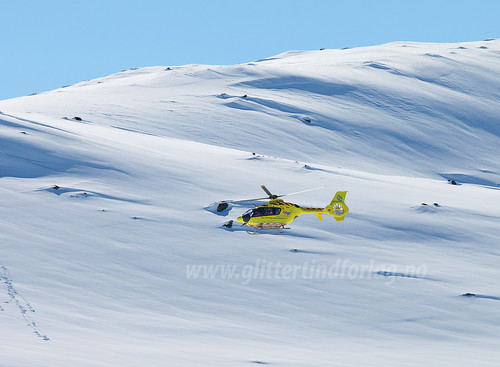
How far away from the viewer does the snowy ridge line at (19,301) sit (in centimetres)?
2240

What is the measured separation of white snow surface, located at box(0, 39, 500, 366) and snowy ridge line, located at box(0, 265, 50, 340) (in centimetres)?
9

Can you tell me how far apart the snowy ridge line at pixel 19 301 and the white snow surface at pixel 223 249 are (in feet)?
0.28

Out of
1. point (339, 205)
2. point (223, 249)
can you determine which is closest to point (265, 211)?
point (339, 205)

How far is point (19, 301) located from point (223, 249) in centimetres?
958

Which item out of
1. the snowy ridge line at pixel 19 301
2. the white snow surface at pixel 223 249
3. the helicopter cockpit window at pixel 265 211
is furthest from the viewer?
the helicopter cockpit window at pixel 265 211

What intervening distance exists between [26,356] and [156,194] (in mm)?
17872

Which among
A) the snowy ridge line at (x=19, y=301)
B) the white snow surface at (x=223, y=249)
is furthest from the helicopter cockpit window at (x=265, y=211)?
the snowy ridge line at (x=19, y=301)

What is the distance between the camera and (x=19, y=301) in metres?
24.2

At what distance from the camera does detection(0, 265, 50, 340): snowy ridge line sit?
882 inches

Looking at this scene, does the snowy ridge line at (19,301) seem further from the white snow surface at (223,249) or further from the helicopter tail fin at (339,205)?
the helicopter tail fin at (339,205)

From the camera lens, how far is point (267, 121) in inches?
2247

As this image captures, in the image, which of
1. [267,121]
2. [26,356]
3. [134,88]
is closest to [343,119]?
[267,121]

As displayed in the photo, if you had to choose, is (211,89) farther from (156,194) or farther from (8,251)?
(8,251)

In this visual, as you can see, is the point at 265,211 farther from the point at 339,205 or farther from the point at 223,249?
the point at 223,249
